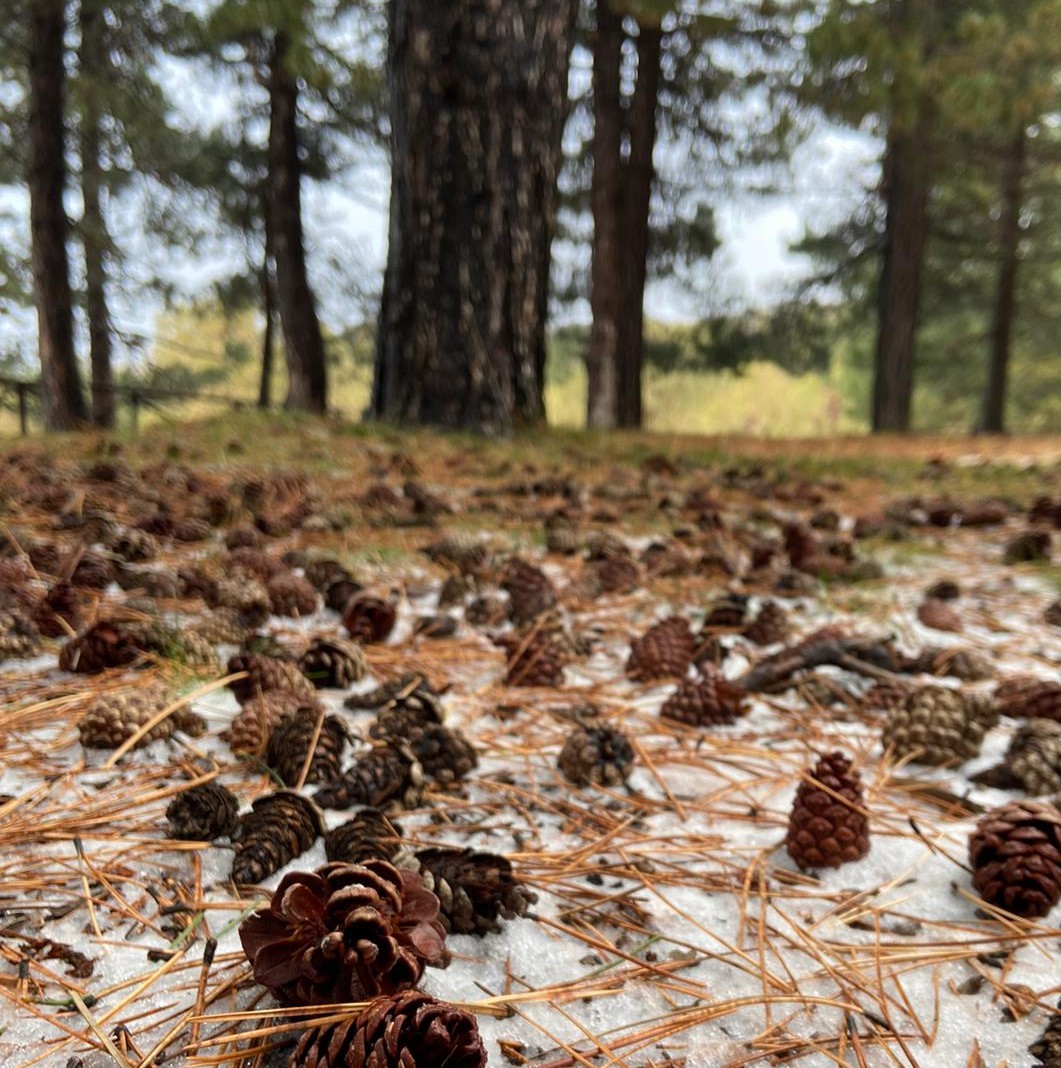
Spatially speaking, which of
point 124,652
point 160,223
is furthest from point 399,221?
point 160,223

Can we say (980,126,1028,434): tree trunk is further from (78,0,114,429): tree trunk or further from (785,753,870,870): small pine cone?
(785,753,870,870): small pine cone

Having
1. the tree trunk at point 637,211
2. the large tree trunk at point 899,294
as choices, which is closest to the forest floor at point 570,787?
the tree trunk at point 637,211

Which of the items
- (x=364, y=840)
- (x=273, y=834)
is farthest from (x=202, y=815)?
(x=364, y=840)

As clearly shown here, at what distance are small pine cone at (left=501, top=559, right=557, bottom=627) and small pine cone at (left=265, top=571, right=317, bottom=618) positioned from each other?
0.50 meters

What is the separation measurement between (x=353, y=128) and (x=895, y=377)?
7584 millimetres

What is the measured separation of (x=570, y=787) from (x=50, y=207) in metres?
7.77

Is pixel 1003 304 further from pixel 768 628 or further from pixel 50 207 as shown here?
pixel 768 628

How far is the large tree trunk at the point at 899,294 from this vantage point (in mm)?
10297

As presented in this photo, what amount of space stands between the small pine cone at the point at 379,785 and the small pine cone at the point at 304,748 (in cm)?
Answer: 4

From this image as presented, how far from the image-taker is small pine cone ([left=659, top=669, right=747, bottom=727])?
1578 millimetres

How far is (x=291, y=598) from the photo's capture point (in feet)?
6.65

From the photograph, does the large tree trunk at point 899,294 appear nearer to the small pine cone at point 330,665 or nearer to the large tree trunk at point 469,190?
the large tree trunk at point 469,190

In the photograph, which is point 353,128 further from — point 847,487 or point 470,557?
point 470,557

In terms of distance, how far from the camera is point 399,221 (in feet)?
16.2
